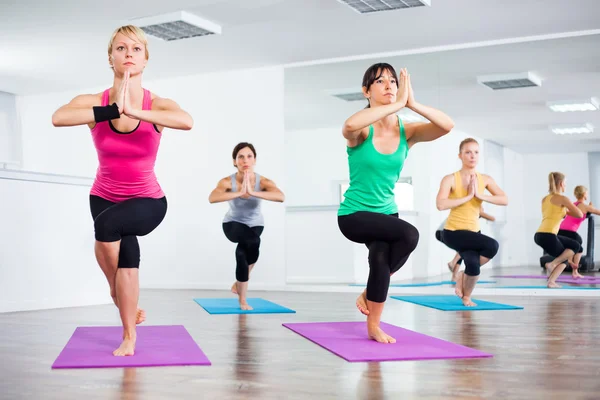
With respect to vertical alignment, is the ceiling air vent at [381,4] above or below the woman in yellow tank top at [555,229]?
above

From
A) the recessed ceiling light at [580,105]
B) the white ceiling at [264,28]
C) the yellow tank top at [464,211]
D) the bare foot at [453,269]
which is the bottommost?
the bare foot at [453,269]

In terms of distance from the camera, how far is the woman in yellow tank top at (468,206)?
16.8ft

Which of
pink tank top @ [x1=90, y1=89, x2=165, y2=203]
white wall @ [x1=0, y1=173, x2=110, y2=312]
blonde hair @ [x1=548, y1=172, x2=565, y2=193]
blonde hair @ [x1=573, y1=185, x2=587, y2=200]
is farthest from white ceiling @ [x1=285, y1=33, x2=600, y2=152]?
pink tank top @ [x1=90, y1=89, x2=165, y2=203]

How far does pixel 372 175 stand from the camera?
11.2ft

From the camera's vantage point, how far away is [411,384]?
92.7 inches

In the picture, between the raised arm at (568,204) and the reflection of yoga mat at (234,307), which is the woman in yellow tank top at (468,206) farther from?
the raised arm at (568,204)

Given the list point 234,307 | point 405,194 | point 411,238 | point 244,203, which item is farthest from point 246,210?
point 405,194

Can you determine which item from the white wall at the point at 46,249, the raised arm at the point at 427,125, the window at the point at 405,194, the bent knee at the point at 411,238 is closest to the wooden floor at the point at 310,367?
the bent knee at the point at 411,238

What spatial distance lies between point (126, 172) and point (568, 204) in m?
5.04

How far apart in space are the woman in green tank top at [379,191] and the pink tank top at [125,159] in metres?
0.89

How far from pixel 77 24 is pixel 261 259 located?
3106mm

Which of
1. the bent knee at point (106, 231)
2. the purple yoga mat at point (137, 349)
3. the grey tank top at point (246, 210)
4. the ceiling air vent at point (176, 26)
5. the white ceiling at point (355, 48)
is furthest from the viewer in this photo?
the ceiling air vent at point (176, 26)

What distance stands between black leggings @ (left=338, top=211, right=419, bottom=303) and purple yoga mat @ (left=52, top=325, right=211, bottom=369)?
2.90ft

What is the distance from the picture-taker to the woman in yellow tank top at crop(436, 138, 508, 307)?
513 centimetres
